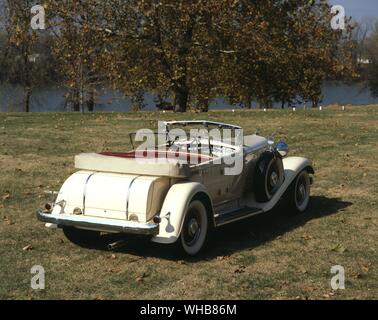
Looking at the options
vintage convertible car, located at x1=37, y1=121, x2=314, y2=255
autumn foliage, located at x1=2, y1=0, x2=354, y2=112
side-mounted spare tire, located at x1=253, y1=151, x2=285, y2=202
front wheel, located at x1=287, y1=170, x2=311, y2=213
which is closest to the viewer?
vintage convertible car, located at x1=37, y1=121, x2=314, y2=255

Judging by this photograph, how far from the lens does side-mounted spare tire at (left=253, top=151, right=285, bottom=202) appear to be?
740 centimetres

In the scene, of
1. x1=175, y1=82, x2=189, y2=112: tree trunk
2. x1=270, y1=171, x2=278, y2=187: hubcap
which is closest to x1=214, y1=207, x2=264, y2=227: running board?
x1=270, y1=171, x2=278, y2=187: hubcap

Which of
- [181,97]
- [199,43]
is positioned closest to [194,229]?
[199,43]

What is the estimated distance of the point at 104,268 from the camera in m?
6.05

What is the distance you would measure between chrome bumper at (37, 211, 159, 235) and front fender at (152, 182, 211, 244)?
0.08 meters

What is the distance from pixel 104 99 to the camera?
48.5 metres

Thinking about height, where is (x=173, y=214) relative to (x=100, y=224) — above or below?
above

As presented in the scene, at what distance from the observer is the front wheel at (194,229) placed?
244 inches

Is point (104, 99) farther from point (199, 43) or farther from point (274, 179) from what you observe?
point (274, 179)

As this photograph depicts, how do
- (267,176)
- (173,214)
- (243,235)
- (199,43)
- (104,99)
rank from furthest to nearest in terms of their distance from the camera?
(104,99), (199,43), (267,176), (243,235), (173,214)

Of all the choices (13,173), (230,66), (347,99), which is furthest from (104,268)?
(347,99)

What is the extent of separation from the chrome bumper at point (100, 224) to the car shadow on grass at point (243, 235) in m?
0.37

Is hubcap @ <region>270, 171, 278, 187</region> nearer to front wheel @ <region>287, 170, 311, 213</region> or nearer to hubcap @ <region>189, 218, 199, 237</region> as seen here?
front wheel @ <region>287, 170, 311, 213</region>

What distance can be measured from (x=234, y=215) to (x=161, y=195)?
1148 mm
